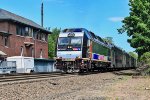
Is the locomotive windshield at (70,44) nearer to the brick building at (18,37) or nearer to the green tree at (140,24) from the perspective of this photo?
the green tree at (140,24)

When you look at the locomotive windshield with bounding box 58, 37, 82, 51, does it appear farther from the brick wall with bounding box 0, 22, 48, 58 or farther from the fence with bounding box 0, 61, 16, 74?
the brick wall with bounding box 0, 22, 48, 58

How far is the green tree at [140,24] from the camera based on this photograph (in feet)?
118

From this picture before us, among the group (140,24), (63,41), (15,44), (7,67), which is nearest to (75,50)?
(63,41)

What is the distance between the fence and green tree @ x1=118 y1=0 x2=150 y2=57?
13.3m

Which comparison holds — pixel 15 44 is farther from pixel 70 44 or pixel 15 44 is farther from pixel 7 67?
pixel 70 44

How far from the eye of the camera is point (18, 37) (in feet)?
177

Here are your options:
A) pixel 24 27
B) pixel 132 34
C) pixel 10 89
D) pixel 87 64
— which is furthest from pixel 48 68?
pixel 10 89

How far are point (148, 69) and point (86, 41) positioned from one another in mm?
5888

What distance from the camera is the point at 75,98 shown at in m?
13.4

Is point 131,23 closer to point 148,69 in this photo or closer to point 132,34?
point 132,34

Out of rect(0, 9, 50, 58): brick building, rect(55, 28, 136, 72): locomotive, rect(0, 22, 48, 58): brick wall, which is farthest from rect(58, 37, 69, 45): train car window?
rect(0, 22, 48, 58): brick wall

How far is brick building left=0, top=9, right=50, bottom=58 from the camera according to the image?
5011 centimetres

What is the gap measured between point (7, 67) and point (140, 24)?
586 inches

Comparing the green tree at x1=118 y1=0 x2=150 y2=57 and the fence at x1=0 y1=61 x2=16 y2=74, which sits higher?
the green tree at x1=118 y1=0 x2=150 y2=57
